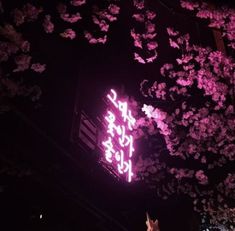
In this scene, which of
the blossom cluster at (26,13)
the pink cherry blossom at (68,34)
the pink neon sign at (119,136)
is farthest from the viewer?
the pink cherry blossom at (68,34)

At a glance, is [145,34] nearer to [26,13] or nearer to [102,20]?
[102,20]

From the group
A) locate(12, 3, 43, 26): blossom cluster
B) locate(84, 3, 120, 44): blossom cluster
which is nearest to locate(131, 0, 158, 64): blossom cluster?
locate(84, 3, 120, 44): blossom cluster

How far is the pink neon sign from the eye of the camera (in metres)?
14.0

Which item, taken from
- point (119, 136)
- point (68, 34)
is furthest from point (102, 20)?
point (119, 136)

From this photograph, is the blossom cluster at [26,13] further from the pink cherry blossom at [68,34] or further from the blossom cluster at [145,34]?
the blossom cluster at [145,34]

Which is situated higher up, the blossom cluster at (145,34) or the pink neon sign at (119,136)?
the blossom cluster at (145,34)

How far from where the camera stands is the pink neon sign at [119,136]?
14.0 m

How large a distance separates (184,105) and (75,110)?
22.6 feet

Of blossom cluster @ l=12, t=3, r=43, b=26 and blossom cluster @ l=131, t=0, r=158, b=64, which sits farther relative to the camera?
blossom cluster @ l=131, t=0, r=158, b=64

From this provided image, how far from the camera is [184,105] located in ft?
60.5

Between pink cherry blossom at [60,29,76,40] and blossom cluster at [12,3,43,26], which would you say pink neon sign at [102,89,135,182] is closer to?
pink cherry blossom at [60,29,76,40]

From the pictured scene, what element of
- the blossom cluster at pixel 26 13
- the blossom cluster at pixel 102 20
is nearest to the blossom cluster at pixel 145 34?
the blossom cluster at pixel 102 20

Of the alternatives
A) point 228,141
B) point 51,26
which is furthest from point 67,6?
point 228,141

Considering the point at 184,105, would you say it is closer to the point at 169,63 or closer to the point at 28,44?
the point at 169,63
